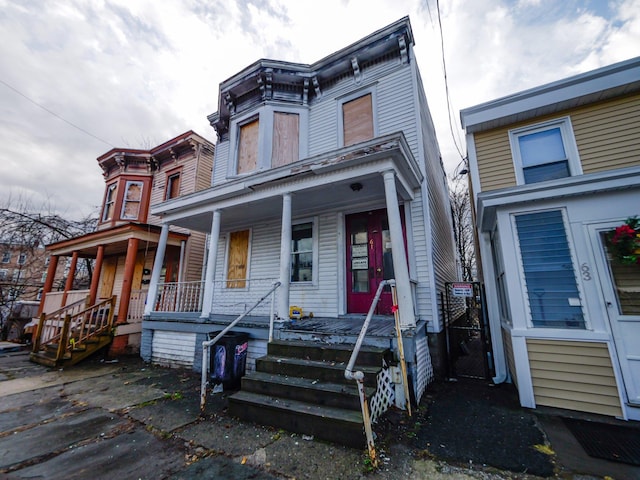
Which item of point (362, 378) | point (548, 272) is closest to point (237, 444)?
point (362, 378)

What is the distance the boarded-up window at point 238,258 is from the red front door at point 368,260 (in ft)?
11.0

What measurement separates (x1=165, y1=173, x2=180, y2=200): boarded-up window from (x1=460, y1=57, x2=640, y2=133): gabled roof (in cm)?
1067

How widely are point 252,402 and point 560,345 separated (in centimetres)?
429

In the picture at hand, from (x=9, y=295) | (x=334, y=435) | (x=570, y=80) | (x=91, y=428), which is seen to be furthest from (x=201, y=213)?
(x=9, y=295)

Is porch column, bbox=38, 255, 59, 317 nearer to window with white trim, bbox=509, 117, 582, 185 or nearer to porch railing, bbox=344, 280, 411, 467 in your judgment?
porch railing, bbox=344, 280, 411, 467

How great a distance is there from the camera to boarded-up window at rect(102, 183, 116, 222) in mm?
11688

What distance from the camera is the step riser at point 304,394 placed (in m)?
2.84

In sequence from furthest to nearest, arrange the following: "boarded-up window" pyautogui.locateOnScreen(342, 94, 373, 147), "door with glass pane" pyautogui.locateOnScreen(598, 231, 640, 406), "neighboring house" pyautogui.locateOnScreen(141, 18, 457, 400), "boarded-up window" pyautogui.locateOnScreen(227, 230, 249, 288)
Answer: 1. "boarded-up window" pyautogui.locateOnScreen(227, 230, 249, 288)
2. "boarded-up window" pyautogui.locateOnScreen(342, 94, 373, 147)
3. "neighboring house" pyautogui.locateOnScreen(141, 18, 457, 400)
4. "door with glass pane" pyautogui.locateOnScreen(598, 231, 640, 406)

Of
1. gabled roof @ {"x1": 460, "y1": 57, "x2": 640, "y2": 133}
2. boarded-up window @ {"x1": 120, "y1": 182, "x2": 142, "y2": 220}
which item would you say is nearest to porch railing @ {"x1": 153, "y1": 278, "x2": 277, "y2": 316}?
boarded-up window @ {"x1": 120, "y1": 182, "x2": 142, "y2": 220}

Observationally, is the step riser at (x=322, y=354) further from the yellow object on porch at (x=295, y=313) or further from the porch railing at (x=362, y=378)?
the yellow object on porch at (x=295, y=313)

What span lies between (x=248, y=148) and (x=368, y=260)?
5.27 metres

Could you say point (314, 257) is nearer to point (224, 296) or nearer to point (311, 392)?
point (224, 296)

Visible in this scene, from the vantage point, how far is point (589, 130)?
4.44 metres

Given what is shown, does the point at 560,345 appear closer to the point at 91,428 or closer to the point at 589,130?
the point at 589,130
